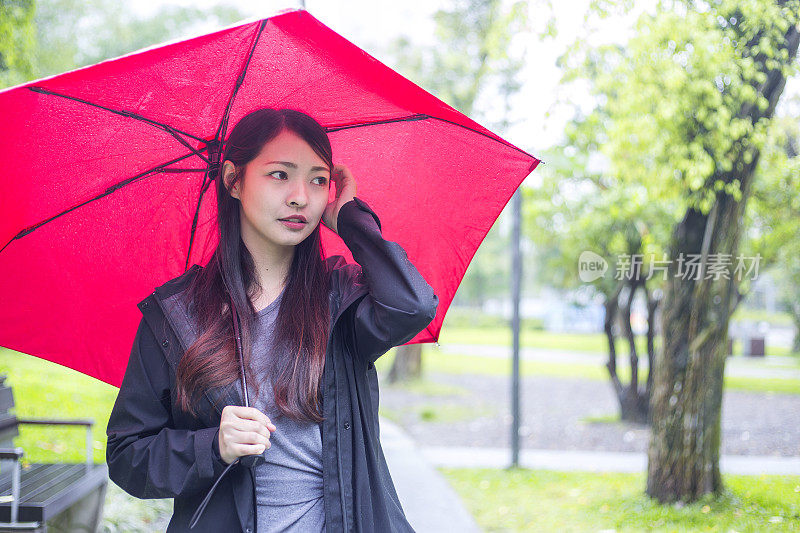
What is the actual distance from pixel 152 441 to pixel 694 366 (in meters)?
4.39

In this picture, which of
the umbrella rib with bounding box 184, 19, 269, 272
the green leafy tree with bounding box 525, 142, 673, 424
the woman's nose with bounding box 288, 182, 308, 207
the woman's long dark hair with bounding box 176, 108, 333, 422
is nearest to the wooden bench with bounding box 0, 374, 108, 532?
the umbrella rib with bounding box 184, 19, 269, 272

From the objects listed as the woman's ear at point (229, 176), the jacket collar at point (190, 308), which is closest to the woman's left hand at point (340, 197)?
the jacket collar at point (190, 308)

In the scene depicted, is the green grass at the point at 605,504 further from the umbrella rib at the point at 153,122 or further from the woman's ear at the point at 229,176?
the umbrella rib at the point at 153,122

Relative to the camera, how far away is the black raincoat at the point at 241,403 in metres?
1.74

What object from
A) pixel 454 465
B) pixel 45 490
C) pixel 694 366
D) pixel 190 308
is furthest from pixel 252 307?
pixel 454 465

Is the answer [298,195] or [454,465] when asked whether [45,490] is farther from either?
[454,465]

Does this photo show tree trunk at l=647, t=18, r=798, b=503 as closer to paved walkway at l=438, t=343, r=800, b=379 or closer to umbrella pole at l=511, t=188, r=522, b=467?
paved walkway at l=438, t=343, r=800, b=379

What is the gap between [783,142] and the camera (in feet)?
14.9

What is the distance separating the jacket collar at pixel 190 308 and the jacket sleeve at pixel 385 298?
0.05m

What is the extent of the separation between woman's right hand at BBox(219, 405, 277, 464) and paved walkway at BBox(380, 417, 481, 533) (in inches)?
140

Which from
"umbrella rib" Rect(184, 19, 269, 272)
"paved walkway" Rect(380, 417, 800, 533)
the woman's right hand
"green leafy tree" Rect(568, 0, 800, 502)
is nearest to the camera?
the woman's right hand

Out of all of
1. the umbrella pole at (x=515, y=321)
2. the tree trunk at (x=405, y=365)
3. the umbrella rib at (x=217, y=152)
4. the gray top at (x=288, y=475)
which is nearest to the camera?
the gray top at (x=288, y=475)

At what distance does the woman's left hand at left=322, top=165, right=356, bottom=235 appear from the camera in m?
2.08

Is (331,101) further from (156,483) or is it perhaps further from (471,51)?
(471,51)
